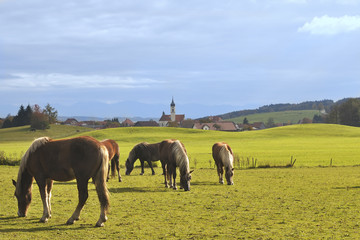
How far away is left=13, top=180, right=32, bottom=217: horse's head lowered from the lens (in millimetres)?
10891

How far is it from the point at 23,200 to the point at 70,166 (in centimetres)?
205

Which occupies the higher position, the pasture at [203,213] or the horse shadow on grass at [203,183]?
the pasture at [203,213]

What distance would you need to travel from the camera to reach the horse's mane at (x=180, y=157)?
1610 cm

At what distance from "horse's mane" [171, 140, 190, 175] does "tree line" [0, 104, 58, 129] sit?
101 meters

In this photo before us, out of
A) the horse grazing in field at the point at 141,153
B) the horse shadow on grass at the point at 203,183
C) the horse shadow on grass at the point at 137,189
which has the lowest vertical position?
the horse shadow on grass at the point at 203,183

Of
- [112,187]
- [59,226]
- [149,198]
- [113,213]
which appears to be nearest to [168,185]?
[112,187]

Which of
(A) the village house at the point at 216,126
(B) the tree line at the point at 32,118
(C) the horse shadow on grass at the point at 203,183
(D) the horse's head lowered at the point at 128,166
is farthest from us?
(A) the village house at the point at 216,126

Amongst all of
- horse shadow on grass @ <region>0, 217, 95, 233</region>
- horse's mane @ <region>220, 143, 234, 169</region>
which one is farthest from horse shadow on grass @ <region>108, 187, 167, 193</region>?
horse shadow on grass @ <region>0, 217, 95, 233</region>

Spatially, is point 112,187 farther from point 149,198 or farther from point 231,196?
point 231,196

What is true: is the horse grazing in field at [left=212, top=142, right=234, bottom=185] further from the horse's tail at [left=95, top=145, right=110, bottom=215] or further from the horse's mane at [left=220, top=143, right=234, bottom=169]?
the horse's tail at [left=95, top=145, right=110, bottom=215]

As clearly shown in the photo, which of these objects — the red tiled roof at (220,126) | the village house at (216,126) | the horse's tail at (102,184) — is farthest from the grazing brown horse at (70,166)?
the red tiled roof at (220,126)

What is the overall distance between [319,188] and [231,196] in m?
4.87

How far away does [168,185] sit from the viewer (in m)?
18.4

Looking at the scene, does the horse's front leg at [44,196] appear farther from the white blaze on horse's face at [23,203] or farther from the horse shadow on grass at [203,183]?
the horse shadow on grass at [203,183]
